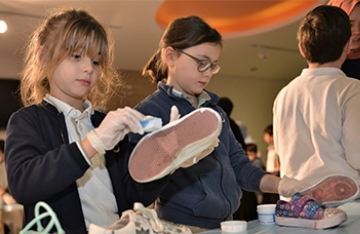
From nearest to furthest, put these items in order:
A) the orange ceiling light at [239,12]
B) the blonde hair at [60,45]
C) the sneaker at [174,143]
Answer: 1. the sneaker at [174,143]
2. the blonde hair at [60,45]
3. the orange ceiling light at [239,12]

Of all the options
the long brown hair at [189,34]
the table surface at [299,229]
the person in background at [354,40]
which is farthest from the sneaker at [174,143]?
the person in background at [354,40]

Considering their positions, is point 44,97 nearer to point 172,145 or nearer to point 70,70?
point 70,70

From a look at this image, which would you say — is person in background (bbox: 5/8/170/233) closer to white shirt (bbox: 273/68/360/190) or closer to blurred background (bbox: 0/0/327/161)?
white shirt (bbox: 273/68/360/190)

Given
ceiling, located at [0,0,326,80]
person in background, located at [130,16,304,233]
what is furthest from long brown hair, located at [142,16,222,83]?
ceiling, located at [0,0,326,80]

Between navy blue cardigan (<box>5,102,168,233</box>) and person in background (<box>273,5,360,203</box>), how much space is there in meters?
0.60

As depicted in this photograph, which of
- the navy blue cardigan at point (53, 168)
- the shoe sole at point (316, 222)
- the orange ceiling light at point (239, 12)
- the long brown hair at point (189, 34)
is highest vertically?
the orange ceiling light at point (239, 12)

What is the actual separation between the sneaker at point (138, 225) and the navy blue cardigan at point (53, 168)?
0.12 metres

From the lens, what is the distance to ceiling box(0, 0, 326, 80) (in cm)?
345

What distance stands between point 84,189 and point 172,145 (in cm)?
25

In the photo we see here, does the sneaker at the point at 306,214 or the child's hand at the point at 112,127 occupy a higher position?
the child's hand at the point at 112,127

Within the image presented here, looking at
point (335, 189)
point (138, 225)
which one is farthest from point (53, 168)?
point (335, 189)

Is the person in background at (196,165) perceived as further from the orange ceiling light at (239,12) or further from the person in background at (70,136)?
the orange ceiling light at (239,12)

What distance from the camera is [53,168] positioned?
824 mm

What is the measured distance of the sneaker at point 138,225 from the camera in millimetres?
772
